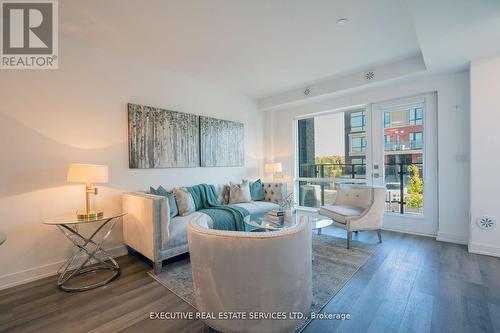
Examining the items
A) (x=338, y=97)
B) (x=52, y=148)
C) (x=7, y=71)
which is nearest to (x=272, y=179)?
(x=338, y=97)

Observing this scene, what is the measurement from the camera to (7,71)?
2.36 m

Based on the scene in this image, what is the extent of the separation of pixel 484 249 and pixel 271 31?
3.82m

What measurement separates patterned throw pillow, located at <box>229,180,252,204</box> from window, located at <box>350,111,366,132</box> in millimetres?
2404

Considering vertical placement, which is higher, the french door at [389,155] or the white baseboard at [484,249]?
the french door at [389,155]

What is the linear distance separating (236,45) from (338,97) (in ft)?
8.10

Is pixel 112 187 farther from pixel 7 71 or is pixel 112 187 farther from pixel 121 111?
pixel 7 71

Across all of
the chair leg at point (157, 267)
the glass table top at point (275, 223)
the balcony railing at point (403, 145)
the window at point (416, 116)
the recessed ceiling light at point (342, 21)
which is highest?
the recessed ceiling light at point (342, 21)

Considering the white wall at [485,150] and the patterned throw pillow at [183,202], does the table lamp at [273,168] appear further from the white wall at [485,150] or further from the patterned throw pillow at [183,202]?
the white wall at [485,150]

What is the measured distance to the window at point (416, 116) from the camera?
373 cm

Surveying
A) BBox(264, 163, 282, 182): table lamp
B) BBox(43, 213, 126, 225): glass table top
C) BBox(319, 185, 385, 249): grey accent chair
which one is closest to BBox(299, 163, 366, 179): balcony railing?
BBox(264, 163, 282, 182): table lamp

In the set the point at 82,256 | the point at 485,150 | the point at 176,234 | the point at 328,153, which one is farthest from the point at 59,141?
the point at 485,150

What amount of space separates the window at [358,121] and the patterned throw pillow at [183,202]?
3.36m

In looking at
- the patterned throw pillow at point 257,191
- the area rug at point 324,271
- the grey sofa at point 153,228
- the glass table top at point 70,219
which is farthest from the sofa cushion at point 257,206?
the glass table top at point 70,219

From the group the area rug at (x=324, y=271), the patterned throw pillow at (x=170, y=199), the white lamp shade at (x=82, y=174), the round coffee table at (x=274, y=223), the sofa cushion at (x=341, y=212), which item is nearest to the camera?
the area rug at (x=324, y=271)
